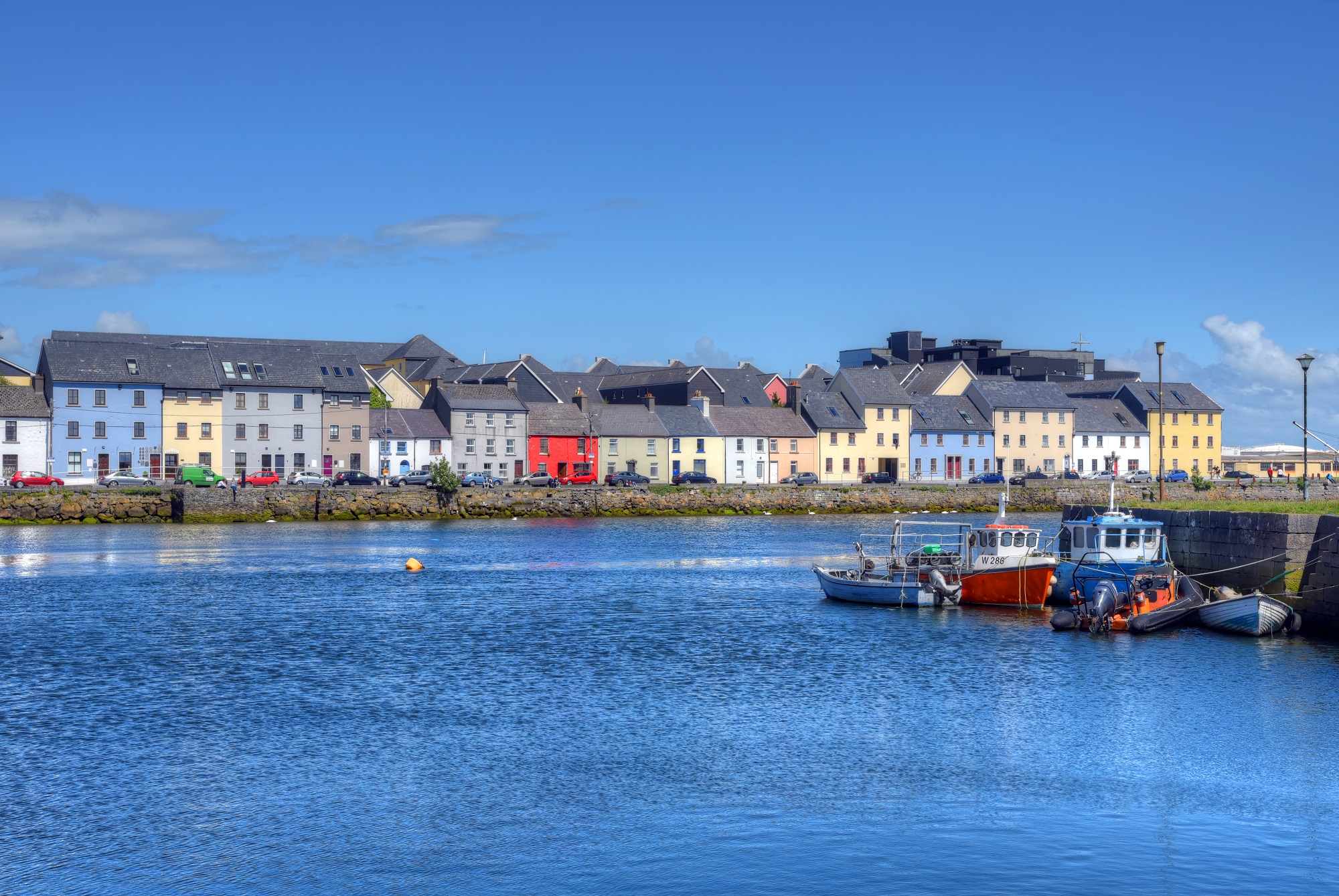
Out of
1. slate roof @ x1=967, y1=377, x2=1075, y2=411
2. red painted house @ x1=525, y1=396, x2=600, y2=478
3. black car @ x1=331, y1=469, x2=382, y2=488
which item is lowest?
black car @ x1=331, y1=469, x2=382, y2=488

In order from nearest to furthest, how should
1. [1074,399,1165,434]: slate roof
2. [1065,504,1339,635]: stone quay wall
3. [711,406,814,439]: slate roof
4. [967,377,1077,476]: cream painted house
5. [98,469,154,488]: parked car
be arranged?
[1065,504,1339,635]: stone quay wall < [98,469,154,488]: parked car < [711,406,814,439]: slate roof < [967,377,1077,476]: cream painted house < [1074,399,1165,434]: slate roof

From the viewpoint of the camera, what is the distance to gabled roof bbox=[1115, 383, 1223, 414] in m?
Result: 139

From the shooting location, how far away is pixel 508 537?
7825 centimetres

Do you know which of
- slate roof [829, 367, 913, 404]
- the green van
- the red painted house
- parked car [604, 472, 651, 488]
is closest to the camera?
the green van

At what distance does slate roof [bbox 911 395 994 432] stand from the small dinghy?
89.1 metres

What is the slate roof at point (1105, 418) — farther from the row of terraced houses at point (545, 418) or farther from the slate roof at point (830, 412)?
the slate roof at point (830, 412)

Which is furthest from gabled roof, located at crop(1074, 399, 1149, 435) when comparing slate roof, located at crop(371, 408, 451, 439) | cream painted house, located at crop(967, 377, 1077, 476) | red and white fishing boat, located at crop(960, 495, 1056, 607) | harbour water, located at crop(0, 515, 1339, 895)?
harbour water, located at crop(0, 515, 1339, 895)

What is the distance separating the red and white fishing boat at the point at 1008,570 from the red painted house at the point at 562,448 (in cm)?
6779

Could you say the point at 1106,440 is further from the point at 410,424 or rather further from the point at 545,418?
the point at 410,424

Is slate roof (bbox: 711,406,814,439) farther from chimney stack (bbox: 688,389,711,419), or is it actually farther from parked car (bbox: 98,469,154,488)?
parked car (bbox: 98,469,154,488)

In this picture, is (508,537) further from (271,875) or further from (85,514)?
(271,875)

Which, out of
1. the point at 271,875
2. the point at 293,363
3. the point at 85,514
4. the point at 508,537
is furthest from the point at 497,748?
the point at 293,363

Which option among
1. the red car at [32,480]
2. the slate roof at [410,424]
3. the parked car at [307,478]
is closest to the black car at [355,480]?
the parked car at [307,478]

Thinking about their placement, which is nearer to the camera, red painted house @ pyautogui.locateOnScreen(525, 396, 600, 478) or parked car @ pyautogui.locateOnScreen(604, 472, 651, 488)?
parked car @ pyautogui.locateOnScreen(604, 472, 651, 488)
